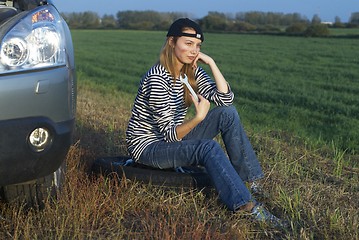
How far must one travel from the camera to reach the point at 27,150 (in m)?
2.76

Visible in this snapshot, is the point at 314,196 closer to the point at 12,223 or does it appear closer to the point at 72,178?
the point at 72,178

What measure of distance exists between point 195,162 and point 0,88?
58.9 inches

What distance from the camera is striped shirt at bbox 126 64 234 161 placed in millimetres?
3859

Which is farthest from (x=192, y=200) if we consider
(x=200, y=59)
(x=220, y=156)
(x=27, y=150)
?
(x=27, y=150)

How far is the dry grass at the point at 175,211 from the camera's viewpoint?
10.3 feet

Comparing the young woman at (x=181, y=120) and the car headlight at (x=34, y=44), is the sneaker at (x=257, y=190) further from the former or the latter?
the car headlight at (x=34, y=44)

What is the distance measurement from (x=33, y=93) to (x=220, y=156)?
52.5 inches

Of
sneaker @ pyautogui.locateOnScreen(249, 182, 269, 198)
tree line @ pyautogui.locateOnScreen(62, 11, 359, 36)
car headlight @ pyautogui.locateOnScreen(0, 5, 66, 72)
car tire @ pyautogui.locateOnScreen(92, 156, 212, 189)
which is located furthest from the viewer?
tree line @ pyautogui.locateOnScreen(62, 11, 359, 36)

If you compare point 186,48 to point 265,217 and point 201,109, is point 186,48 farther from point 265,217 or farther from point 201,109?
point 265,217

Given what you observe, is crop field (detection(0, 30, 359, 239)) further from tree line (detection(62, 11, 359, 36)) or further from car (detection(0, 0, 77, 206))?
tree line (detection(62, 11, 359, 36))

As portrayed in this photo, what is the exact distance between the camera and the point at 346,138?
757cm

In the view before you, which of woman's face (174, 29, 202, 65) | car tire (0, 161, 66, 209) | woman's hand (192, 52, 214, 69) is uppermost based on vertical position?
woman's face (174, 29, 202, 65)

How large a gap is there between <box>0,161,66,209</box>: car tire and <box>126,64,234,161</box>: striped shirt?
30.3 inches

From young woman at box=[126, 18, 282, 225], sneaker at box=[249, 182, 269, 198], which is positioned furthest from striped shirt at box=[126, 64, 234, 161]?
sneaker at box=[249, 182, 269, 198]
